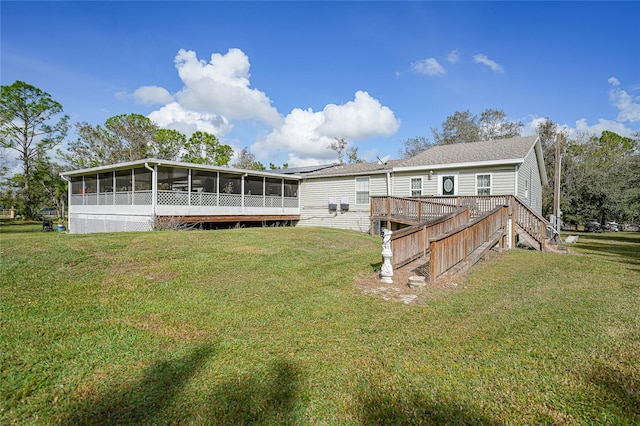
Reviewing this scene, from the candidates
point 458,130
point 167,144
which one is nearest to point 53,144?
point 167,144

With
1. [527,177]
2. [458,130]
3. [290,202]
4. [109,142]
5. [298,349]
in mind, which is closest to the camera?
[298,349]

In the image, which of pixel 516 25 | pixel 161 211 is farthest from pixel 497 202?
pixel 161 211

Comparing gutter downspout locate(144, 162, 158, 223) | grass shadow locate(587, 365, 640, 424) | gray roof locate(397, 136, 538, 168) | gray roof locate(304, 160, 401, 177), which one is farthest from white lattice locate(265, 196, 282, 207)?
grass shadow locate(587, 365, 640, 424)

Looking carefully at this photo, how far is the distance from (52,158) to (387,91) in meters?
32.7

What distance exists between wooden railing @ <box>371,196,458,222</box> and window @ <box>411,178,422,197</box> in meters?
2.19

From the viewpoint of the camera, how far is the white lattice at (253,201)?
1687 centimetres

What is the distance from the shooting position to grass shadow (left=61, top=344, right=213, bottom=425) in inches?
87.2

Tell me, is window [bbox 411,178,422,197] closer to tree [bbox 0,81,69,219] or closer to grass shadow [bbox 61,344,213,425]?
grass shadow [bbox 61,344,213,425]

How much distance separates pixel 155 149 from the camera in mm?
32500

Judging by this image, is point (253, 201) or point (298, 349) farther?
point (253, 201)

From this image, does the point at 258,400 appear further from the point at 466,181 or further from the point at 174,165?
the point at 466,181

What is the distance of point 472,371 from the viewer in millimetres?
2832

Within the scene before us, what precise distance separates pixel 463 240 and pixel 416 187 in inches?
330

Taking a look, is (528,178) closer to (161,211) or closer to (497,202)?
(497,202)
